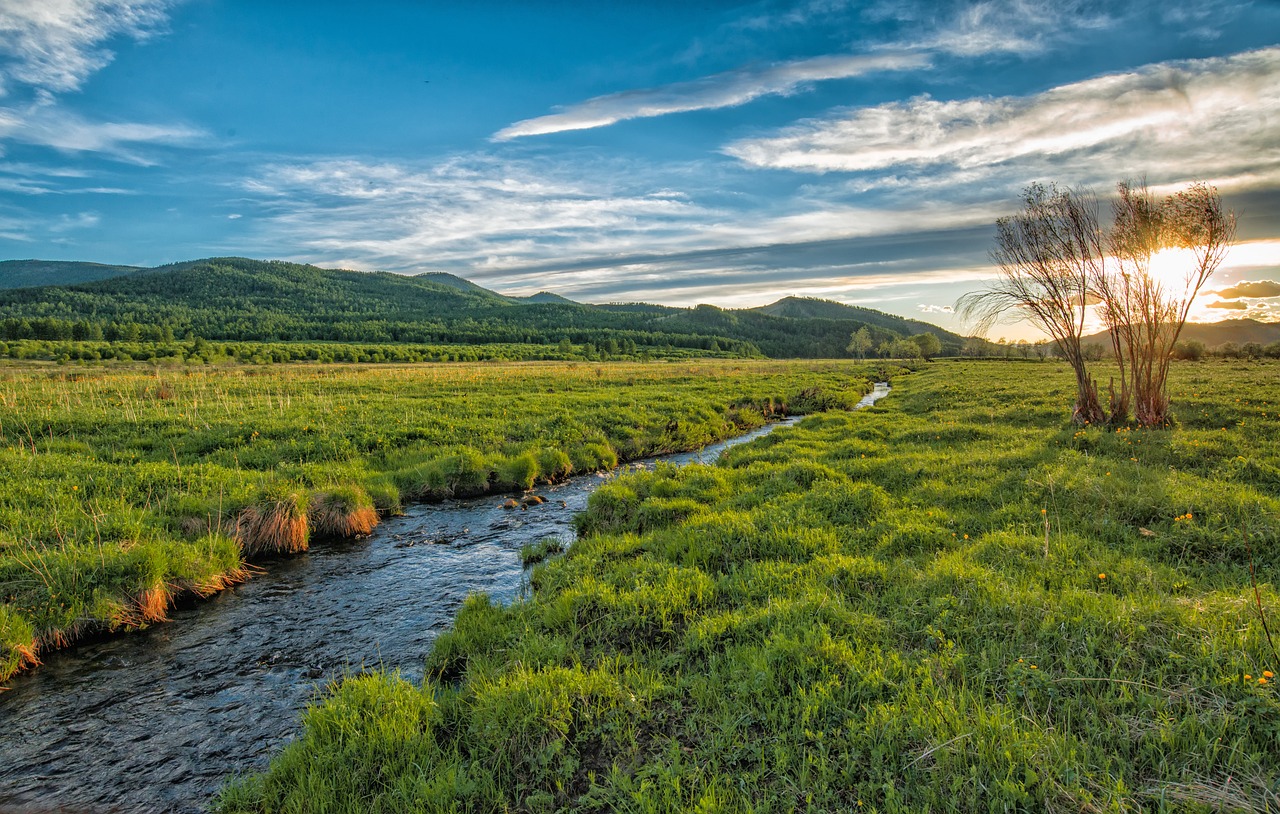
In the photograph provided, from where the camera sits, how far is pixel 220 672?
6.84 m

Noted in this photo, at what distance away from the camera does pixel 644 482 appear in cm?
1356

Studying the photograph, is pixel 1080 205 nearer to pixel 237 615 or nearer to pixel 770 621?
pixel 770 621

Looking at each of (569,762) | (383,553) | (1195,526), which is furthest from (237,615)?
(1195,526)

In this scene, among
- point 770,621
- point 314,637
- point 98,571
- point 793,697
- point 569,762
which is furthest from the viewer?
point 98,571

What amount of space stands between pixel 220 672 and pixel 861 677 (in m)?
7.61

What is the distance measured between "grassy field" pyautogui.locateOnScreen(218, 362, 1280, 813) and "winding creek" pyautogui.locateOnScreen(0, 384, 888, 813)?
83 cm

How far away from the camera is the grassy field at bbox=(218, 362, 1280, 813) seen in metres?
3.86

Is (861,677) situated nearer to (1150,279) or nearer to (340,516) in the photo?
(340,516)

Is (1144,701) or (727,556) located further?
(727,556)

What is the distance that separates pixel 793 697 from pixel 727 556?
143 inches

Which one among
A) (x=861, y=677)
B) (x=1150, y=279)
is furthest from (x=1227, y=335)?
(x=861, y=677)

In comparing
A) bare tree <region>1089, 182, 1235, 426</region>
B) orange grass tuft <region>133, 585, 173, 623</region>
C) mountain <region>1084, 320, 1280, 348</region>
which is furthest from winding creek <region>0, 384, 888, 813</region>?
mountain <region>1084, 320, 1280, 348</region>

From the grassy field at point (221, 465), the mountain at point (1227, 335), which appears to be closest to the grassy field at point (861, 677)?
the grassy field at point (221, 465)

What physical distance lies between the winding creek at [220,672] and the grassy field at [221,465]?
0.71 metres
